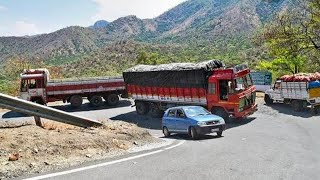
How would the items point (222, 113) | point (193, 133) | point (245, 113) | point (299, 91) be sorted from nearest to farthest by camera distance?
point (193, 133)
point (245, 113)
point (222, 113)
point (299, 91)

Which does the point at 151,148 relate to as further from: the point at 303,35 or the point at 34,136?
the point at 303,35

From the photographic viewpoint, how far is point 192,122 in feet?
63.4

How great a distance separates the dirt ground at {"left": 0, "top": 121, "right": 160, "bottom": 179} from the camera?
1001 centimetres

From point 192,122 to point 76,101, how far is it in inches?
770

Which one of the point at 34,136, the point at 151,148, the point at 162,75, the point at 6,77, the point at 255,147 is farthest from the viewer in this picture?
the point at 6,77

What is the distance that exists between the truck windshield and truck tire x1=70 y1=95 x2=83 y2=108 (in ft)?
54.6

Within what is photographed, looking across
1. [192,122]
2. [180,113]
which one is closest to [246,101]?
[180,113]

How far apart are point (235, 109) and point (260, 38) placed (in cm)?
1908

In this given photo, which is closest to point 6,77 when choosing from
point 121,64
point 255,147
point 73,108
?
point 121,64

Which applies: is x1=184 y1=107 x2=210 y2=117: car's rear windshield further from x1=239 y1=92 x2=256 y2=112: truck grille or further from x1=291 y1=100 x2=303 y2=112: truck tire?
x1=291 y1=100 x2=303 y2=112: truck tire

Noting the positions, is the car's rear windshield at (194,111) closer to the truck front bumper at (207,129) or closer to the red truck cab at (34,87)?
the truck front bumper at (207,129)

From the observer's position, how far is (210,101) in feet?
85.3

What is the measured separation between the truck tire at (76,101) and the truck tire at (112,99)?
95.2 inches

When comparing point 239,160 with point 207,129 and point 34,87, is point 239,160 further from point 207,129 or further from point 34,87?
point 34,87
